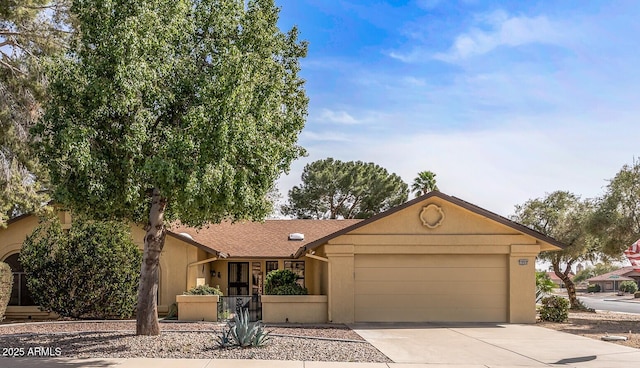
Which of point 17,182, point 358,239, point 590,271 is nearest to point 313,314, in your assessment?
point 358,239

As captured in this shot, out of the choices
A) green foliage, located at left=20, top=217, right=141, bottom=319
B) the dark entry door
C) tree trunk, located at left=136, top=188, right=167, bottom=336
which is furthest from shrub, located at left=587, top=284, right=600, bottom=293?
tree trunk, located at left=136, top=188, right=167, bottom=336

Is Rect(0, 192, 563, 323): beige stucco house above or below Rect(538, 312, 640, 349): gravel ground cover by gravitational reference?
above

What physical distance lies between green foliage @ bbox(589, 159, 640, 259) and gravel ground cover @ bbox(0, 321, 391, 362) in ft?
39.5

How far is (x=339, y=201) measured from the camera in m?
46.3

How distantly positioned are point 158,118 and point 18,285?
1346 centimetres

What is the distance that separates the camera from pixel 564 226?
3241 centimetres

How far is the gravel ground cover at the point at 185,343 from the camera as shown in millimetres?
13008

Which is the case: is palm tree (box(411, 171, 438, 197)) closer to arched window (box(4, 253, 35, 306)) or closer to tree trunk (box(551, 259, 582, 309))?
tree trunk (box(551, 259, 582, 309))

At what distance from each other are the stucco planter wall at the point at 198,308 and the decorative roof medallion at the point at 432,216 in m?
7.66

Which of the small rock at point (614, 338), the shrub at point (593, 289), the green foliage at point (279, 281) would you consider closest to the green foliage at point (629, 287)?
the shrub at point (593, 289)

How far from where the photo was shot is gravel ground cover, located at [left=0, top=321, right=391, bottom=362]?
1301 centimetres

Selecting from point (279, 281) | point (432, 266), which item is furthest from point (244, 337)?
point (432, 266)

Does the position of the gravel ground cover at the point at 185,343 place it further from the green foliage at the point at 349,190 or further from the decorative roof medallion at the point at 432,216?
the green foliage at the point at 349,190

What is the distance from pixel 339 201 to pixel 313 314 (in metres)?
25.9
